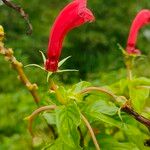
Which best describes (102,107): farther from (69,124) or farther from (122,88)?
(122,88)

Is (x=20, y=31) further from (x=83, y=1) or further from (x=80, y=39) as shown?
(x=83, y=1)

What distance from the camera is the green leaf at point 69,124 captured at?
1.29m

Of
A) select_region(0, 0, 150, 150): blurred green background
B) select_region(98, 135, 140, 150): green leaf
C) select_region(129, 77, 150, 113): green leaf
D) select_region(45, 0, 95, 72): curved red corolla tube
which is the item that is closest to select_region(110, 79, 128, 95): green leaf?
select_region(129, 77, 150, 113): green leaf

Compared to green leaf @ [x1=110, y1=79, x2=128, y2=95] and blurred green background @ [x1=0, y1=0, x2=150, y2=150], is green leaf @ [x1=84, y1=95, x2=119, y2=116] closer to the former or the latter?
green leaf @ [x1=110, y1=79, x2=128, y2=95]

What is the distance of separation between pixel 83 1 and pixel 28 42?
606 centimetres

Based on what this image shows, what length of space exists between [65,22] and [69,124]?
0.20 meters

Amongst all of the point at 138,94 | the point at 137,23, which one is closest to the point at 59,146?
the point at 138,94

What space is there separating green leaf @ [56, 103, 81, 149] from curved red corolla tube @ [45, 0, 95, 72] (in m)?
0.09

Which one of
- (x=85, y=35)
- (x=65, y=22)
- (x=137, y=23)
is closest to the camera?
(x=65, y=22)

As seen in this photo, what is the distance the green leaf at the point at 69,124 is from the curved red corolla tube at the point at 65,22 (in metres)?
0.09

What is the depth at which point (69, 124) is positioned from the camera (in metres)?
1.30

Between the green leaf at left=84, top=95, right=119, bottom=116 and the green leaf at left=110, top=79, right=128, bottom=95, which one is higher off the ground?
the green leaf at left=110, top=79, right=128, bottom=95

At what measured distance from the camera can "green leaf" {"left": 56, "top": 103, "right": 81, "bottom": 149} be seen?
50.8 inches

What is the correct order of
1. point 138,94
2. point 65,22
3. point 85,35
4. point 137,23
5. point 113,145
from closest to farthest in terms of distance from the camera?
point 65,22, point 113,145, point 138,94, point 137,23, point 85,35
